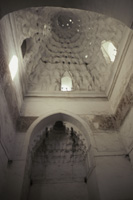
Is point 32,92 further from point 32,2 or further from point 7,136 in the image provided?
point 32,2

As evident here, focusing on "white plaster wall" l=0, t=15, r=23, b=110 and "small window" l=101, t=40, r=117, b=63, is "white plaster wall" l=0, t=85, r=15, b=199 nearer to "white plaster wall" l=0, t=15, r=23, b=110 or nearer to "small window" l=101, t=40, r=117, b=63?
"white plaster wall" l=0, t=15, r=23, b=110

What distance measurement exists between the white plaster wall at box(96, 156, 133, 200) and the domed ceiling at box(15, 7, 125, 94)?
10.1 feet

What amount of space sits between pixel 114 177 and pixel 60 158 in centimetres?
246

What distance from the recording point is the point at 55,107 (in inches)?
218

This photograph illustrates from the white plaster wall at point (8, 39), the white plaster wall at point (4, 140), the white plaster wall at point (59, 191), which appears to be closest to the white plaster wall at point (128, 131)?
the white plaster wall at point (59, 191)

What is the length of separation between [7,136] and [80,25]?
254 inches

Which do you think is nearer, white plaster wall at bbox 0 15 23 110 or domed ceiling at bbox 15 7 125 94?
white plaster wall at bbox 0 15 23 110

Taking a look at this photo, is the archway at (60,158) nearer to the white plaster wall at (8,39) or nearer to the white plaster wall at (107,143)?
the white plaster wall at (107,143)

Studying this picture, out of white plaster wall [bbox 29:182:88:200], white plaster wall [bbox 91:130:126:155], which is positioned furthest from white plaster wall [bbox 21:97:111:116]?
white plaster wall [bbox 29:182:88:200]

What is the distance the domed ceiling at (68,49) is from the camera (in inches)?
216

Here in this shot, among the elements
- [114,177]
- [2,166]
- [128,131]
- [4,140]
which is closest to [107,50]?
[128,131]

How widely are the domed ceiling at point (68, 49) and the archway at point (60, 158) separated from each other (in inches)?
65.3

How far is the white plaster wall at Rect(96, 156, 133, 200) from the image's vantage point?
358 centimetres

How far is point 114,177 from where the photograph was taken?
3.86 metres
